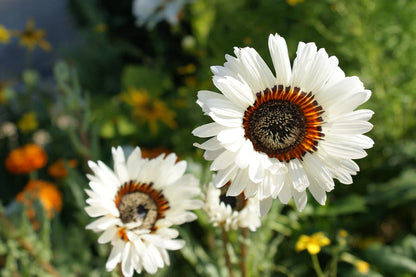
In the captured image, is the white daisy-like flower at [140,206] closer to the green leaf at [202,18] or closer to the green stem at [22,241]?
→ the green stem at [22,241]

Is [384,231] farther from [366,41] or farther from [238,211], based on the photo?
[238,211]

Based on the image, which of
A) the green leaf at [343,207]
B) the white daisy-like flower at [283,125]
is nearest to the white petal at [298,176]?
the white daisy-like flower at [283,125]

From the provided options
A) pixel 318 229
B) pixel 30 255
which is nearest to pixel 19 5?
pixel 30 255

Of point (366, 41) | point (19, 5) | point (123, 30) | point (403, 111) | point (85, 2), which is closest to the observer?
point (366, 41)

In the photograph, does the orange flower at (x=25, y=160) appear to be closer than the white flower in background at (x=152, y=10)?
Yes

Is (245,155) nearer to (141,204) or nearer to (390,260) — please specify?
(141,204)

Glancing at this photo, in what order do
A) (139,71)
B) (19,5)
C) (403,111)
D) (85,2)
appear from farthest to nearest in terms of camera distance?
(19,5) → (85,2) → (139,71) → (403,111)

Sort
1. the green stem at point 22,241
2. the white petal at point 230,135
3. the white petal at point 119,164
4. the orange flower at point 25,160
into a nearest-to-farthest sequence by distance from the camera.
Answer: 1. the white petal at point 230,135
2. the white petal at point 119,164
3. the green stem at point 22,241
4. the orange flower at point 25,160
